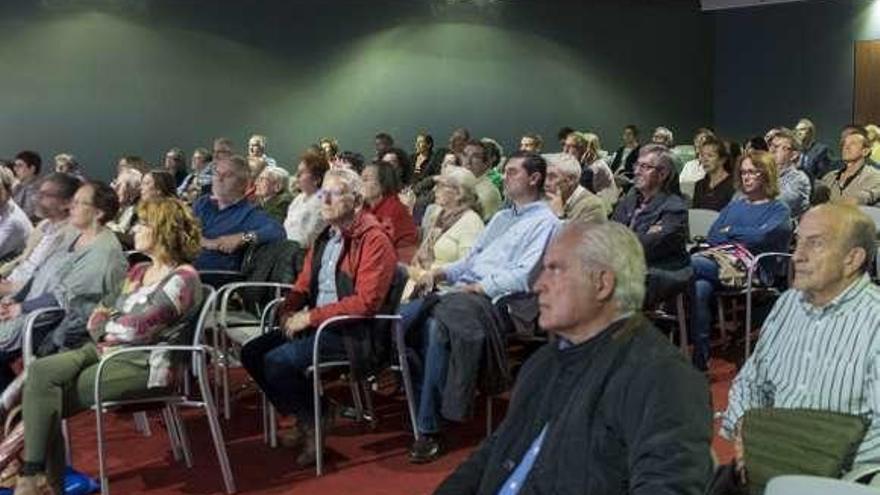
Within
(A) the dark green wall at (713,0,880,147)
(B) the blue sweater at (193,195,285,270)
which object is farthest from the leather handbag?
(A) the dark green wall at (713,0,880,147)

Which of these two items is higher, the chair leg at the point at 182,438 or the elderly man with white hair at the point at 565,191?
the elderly man with white hair at the point at 565,191

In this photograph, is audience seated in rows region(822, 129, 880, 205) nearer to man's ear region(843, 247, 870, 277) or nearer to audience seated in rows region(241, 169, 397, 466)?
audience seated in rows region(241, 169, 397, 466)

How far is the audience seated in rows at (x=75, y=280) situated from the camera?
14.4 ft

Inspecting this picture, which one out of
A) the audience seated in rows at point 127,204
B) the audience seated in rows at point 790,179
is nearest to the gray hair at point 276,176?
the audience seated in rows at point 127,204

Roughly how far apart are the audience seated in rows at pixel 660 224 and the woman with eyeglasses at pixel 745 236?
1.15ft

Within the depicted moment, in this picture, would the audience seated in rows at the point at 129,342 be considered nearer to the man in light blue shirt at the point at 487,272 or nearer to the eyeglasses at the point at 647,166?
the man in light blue shirt at the point at 487,272

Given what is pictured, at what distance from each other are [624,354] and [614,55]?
1349 cm

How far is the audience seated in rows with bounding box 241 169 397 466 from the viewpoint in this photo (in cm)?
430

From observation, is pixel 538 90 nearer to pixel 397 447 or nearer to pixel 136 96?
pixel 136 96

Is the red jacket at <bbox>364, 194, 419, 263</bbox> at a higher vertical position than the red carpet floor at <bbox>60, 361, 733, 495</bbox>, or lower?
higher

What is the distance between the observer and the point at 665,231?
541 cm

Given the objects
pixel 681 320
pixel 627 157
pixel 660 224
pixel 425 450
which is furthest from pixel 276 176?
pixel 627 157

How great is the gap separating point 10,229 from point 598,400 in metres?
4.60

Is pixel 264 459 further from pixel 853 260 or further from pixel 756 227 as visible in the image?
pixel 756 227
